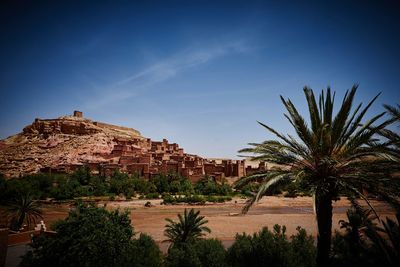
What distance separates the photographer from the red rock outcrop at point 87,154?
45750mm

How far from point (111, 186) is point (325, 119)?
125ft

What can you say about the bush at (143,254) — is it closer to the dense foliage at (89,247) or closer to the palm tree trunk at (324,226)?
the dense foliage at (89,247)

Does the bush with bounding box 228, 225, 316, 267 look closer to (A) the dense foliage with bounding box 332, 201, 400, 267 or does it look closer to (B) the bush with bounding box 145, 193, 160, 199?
(A) the dense foliage with bounding box 332, 201, 400, 267

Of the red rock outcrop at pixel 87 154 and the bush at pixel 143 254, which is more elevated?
the red rock outcrop at pixel 87 154

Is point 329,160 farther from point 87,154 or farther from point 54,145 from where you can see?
point 54,145

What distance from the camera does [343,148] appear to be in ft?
20.7

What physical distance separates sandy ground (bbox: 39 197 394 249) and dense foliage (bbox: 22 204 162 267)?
8460 mm

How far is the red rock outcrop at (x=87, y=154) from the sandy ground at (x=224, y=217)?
985cm

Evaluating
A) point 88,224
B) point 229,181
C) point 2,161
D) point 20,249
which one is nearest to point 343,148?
point 88,224

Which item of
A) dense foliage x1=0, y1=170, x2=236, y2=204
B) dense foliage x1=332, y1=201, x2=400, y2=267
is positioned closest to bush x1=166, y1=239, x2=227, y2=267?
dense foliage x1=332, y1=201, x2=400, y2=267

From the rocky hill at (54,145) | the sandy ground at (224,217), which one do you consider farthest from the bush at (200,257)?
the rocky hill at (54,145)

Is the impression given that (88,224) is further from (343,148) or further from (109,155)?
(109,155)

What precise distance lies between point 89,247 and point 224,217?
21.2 metres

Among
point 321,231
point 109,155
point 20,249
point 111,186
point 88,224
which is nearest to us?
point 321,231
